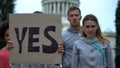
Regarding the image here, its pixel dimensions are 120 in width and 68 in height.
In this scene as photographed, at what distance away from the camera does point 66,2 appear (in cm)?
6406

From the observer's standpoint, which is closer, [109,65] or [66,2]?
[109,65]

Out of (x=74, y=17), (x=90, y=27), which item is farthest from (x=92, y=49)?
(x=74, y=17)

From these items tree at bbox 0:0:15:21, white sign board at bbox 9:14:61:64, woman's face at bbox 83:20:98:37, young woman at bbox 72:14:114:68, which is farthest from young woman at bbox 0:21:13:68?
tree at bbox 0:0:15:21

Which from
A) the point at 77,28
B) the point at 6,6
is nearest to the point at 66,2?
the point at 6,6

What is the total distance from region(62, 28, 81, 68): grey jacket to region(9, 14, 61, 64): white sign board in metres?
0.59

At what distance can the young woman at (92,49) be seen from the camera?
17.2ft

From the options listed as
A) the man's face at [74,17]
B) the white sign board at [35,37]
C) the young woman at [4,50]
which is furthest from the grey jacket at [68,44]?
the young woman at [4,50]

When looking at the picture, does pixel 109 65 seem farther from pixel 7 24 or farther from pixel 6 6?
pixel 6 6

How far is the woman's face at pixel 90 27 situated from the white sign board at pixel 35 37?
0.95ft

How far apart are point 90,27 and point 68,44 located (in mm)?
685

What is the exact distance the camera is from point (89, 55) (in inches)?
207

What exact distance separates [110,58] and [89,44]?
277mm

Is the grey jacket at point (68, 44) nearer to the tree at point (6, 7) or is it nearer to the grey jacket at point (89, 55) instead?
the grey jacket at point (89, 55)

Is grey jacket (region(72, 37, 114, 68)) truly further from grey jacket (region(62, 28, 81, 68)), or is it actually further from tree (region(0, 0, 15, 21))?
tree (region(0, 0, 15, 21))
